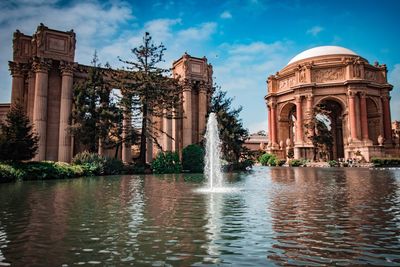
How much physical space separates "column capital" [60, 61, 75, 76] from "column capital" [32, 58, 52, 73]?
1048 millimetres

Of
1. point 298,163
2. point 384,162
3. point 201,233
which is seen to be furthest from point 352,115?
point 201,233

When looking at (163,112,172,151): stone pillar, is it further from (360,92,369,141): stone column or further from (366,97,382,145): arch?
(366,97,382,145): arch

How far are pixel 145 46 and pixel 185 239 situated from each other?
86.3 ft

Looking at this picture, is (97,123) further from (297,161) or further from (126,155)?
(297,161)

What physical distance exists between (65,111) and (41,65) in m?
4.32

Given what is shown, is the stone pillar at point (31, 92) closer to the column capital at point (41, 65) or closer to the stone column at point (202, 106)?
the column capital at point (41, 65)

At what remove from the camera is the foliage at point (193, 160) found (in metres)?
28.0

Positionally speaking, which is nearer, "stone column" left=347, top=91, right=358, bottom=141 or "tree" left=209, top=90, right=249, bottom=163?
"tree" left=209, top=90, right=249, bottom=163

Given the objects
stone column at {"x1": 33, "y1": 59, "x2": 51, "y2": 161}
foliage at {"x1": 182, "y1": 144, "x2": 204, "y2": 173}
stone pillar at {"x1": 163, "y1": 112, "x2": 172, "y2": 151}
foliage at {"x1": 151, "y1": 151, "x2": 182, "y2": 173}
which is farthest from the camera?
stone pillar at {"x1": 163, "y1": 112, "x2": 172, "y2": 151}

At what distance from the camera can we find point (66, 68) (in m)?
27.5

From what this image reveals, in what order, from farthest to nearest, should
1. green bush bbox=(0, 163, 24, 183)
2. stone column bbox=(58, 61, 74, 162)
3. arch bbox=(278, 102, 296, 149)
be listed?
1. arch bbox=(278, 102, 296, 149)
2. stone column bbox=(58, 61, 74, 162)
3. green bush bbox=(0, 163, 24, 183)

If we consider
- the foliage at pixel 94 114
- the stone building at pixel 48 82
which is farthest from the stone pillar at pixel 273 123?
the foliage at pixel 94 114

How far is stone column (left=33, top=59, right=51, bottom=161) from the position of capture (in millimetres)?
25938

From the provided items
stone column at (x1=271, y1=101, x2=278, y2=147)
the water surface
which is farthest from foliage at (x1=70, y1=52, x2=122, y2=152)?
stone column at (x1=271, y1=101, x2=278, y2=147)
